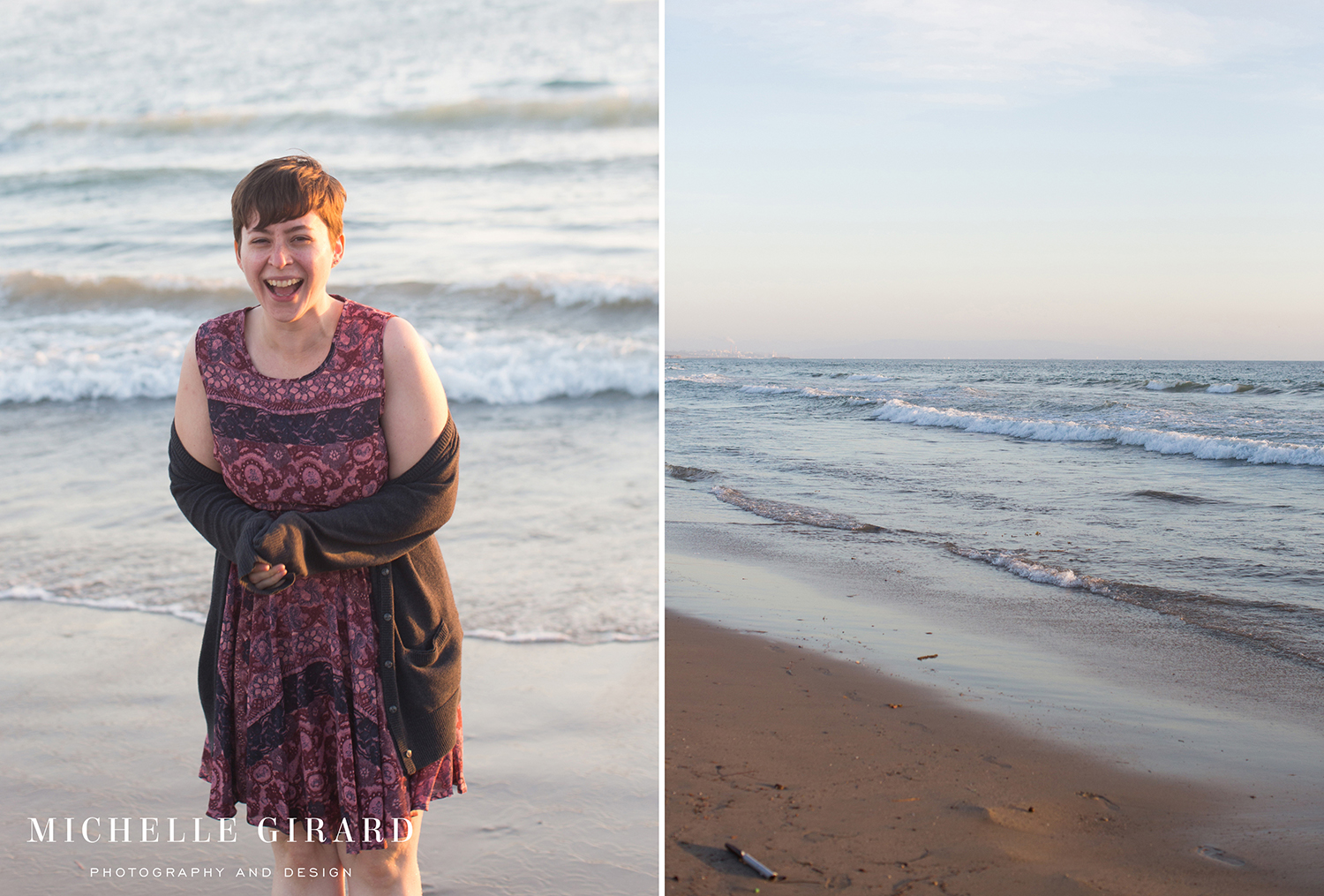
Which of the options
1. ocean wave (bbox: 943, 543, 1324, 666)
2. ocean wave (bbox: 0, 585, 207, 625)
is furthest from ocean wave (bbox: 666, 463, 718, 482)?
ocean wave (bbox: 0, 585, 207, 625)

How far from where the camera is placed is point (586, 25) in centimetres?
838

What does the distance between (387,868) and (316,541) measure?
0.55m

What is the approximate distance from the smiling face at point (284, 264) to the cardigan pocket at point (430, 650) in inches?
18.8

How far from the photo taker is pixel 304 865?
4.72ft

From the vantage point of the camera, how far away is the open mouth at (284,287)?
1.23m

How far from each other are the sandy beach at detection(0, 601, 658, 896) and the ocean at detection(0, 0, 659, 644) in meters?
0.74

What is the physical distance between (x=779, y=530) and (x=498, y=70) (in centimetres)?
530

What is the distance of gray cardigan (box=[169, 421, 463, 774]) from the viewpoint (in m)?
1.22

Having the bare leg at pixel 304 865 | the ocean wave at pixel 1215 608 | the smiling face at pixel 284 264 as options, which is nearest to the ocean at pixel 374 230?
the ocean wave at pixel 1215 608

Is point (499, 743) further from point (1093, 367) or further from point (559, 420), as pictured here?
point (1093, 367)

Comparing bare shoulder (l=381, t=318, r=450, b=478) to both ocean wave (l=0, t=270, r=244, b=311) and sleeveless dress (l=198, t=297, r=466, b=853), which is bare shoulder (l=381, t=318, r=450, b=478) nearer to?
sleeveless dress (l=198, t=297, r=466, b=853)

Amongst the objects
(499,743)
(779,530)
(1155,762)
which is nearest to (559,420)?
(779,530)

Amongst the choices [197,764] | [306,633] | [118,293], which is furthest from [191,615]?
[118,293]

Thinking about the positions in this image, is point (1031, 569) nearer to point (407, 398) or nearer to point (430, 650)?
point (430, 650)
